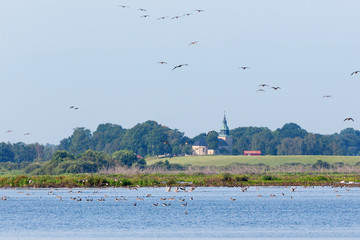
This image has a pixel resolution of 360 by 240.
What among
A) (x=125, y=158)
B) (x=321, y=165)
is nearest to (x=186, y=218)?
(x=125, y=158)

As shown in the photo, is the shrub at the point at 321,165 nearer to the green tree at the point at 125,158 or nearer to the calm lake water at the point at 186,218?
the green tree at the point at 125,158

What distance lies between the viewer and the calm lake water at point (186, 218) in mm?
46250

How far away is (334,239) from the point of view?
42562mm

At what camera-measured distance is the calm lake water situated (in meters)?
46.2

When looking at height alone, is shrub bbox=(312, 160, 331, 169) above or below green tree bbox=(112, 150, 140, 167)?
below

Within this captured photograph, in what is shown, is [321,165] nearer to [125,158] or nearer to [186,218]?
[125,158]

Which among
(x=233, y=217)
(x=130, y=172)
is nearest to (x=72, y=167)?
(x=130, y=172)

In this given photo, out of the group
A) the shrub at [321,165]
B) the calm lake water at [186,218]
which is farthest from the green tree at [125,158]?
the calm lake water at [186,218]

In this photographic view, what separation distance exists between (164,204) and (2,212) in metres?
13.4

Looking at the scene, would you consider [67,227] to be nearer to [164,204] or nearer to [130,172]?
[164,204]

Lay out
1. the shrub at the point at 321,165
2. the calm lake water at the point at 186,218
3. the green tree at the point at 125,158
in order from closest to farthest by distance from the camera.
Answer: the calm lake water at the point at 186,218
the green tree at the point at 125,158
the shrub at the point at 321,165

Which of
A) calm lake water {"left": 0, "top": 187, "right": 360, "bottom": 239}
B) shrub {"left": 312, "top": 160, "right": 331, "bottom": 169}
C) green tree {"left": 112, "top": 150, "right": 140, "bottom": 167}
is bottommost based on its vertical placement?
calm lake water {"left": 0, "top": 187, "right": 360, "bottom": 239}

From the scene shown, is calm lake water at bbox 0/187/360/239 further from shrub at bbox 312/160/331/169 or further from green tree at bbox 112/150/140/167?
shrub at bbox 312/160/331/169

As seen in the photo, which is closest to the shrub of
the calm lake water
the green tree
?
the green tree
